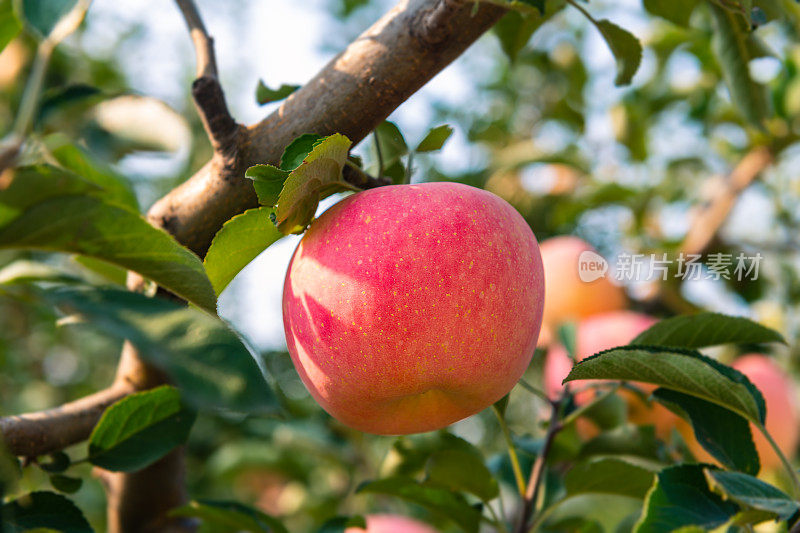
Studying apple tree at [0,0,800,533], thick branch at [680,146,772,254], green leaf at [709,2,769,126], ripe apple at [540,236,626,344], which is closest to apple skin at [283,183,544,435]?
apple tree at [0,0,800,533]

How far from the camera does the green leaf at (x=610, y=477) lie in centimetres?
71

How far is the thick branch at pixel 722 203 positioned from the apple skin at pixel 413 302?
118 cm

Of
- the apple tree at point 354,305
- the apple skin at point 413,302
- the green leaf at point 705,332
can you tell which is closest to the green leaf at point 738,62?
the apple tree at point 354,305

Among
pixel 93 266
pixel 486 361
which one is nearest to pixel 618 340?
pixel 486 361

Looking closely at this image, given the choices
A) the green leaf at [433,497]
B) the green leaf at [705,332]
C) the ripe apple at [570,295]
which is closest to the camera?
the green leaf at [705,332]

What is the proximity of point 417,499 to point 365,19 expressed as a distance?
197 cm

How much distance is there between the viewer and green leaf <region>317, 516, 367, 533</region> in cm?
79

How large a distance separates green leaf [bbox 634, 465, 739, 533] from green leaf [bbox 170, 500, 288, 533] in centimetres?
45

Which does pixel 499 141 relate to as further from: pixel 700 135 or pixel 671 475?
pixel 671 475

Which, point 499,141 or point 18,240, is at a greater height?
point 18,240

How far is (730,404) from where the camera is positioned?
58 cm

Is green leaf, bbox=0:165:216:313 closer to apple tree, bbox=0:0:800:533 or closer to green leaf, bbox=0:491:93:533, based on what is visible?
apple tree, bbox=0:0:800:533

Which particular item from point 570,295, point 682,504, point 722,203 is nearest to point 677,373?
point 682,504

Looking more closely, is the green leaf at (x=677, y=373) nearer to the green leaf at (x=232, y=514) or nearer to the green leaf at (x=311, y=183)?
the green leaf at (x=311, y=183)
